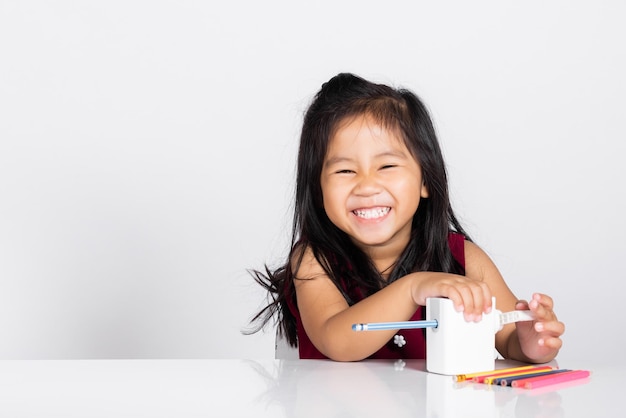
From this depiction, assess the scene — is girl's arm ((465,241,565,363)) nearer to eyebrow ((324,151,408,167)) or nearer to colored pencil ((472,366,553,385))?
colored pencil ((472,366,553,385))

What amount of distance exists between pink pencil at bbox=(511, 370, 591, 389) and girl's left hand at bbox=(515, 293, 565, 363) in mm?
164

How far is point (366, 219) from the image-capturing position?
1.49 meters

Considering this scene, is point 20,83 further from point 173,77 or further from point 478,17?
point 478,17

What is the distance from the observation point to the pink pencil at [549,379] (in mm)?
911

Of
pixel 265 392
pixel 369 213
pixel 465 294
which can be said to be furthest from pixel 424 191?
pixel 265 392

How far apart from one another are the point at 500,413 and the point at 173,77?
2.02 metres

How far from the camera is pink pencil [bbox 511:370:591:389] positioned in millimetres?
911

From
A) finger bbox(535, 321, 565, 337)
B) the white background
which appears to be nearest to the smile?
finger bbox(535, 321, 565, 337)

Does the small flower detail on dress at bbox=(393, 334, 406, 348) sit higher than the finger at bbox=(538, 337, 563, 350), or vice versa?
the small flower detail on dress at bbox=(393, 334, 406, 348)

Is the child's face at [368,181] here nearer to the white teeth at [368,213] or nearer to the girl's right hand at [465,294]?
the white teeth at [368,213]

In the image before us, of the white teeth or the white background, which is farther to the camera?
the white background

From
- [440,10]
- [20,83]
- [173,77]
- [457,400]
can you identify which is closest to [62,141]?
[20,83]

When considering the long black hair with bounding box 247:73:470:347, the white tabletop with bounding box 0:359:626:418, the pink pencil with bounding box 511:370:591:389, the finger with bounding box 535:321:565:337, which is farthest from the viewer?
the long black hair with bounding box 247:73:470:347

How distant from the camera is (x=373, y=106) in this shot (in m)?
1.56
